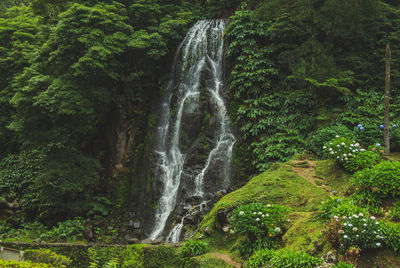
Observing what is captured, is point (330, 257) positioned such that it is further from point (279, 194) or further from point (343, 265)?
point (279, 194)

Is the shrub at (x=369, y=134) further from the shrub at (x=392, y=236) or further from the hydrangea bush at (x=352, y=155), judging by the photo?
the shrub at (x=392, y=236)

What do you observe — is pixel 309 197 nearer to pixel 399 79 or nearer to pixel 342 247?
pixel 342 247

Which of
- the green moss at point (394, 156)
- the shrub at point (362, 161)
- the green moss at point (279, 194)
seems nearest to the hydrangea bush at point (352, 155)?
the shrub at point (362, 161)

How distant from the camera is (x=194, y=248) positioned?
18.3ft

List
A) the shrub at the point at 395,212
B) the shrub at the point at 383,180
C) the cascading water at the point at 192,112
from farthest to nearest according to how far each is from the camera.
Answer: the cascading water at the point at 192,112
the shrub at the point at 383,180
the shrub at the point at 395,212

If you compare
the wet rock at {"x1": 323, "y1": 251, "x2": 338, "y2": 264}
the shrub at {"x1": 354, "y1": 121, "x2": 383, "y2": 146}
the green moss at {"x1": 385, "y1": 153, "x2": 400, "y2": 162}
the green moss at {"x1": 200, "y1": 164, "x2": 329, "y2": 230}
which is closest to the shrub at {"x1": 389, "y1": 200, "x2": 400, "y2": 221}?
the wet rock at {"x1": 323, "y1": 251, "x2": 338, "y2": 264}

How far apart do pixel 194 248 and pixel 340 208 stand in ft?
9.88

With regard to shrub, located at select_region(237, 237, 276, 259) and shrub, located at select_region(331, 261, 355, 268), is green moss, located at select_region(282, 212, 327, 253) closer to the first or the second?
shrub, located at select_region(237, 237, 276, 259)

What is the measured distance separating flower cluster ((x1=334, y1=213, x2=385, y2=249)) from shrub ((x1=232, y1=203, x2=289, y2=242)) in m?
1.28

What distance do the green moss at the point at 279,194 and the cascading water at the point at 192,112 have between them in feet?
13.9

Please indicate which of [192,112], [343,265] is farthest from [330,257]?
[192,112]

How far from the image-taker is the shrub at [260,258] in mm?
4445

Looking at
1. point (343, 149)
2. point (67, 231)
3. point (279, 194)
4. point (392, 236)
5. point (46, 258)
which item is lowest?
point (67, 231)

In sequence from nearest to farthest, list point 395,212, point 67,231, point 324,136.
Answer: point 395,212
point 324,136
point 67,231
